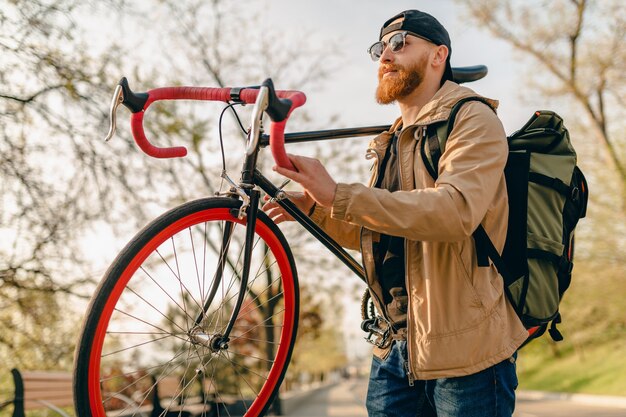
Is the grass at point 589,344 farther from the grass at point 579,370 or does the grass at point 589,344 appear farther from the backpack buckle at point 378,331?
the backpack buckle at point 378,331

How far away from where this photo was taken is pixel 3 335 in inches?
331

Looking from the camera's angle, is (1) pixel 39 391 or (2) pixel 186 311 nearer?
(2) pixel 186 311

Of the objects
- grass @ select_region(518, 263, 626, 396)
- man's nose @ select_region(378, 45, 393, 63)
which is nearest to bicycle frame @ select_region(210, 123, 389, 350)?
man's nose @ select_region(378, 45, 393, 63)

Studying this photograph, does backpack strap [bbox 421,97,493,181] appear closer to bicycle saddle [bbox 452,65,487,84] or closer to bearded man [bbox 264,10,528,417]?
bearded man [bbox 264,10,528,417]

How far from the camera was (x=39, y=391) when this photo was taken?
249 inches

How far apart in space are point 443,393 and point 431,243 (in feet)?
1.73

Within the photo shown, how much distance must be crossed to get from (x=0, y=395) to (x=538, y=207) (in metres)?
9.17

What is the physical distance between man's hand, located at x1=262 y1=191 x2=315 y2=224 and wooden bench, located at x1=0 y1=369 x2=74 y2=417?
11.8 feet

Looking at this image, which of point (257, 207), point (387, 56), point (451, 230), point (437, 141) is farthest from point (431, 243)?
point (387, 56)

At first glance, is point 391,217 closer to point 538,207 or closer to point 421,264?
point 421,264

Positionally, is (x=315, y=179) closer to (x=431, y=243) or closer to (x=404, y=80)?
(x=431, y=243)

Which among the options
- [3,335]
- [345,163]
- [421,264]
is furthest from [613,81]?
[421,264]

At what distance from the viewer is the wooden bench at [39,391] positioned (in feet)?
18.3

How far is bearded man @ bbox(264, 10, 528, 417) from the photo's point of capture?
6.63 ft
